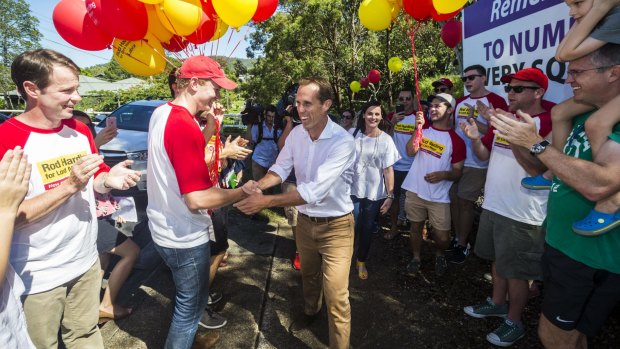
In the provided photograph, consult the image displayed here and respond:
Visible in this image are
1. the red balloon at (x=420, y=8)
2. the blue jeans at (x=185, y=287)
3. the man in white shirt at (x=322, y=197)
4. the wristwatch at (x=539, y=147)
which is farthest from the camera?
the red balloon at (x=420, y=8)

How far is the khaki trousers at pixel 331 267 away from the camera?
249 cm

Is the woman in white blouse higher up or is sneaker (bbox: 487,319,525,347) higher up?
the woman in white blouse

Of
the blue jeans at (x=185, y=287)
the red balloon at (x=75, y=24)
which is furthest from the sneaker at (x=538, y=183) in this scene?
the red balloon at (x=75, y=24)

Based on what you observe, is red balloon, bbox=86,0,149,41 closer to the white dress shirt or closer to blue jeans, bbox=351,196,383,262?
the white dress shirt

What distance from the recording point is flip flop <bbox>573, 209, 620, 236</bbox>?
1.63m

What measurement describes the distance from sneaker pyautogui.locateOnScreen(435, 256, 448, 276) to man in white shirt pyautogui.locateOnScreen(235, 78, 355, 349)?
177 centimetres

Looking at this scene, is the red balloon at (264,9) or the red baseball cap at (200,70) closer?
the red baseball cap at (200,70)

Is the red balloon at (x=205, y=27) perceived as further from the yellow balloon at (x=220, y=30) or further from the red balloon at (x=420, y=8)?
the red balloon at (x=420, y=8)

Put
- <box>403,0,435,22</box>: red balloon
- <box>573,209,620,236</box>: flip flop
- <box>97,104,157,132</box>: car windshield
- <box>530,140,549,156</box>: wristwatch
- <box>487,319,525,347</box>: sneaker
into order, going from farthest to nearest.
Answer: <box>97,104,157,132</box>: car windshield < <box>403,0,435,22</box>: red balloon < <box>487,319,525,347</box>: sneaker < <box>530,140,549,156</box>: wristwatch < <box>573,209,620,236</box>: flip flop

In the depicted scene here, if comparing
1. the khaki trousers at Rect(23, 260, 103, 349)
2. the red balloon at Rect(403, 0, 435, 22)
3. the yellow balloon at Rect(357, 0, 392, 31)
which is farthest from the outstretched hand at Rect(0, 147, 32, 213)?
the yellow balloon at Rect(357, 0, 392, 31)

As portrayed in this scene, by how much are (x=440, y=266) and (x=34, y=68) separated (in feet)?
13.5

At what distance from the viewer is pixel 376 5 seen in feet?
13.7

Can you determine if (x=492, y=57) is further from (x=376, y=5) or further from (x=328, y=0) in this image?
(x=328, y=0)

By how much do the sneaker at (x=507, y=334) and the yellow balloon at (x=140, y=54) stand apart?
3.93m
